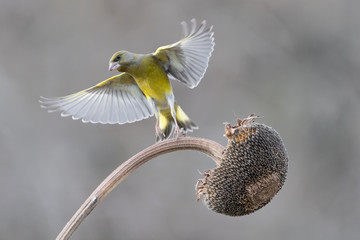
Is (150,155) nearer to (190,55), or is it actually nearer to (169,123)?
(169,123)

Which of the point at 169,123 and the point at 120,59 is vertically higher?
the point at 120,59

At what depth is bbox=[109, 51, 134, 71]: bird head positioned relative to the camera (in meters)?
3.30

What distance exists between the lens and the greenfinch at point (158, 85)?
3.29 m

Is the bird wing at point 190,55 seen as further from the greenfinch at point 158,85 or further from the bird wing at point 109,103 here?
the bird wing at point 109,103

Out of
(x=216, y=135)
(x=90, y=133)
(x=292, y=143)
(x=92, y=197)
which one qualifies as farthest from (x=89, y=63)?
(x=92, y=197)

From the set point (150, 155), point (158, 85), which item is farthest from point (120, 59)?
point (150, 155)

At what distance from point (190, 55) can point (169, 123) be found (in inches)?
16.0

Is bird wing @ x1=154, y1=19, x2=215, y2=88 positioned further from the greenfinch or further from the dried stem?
the dried stem

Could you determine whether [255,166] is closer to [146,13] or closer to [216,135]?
[216,135]

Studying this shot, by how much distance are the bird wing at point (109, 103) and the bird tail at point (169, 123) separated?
0.13 m

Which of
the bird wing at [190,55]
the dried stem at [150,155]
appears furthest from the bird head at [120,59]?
the dried stem at [150,155]

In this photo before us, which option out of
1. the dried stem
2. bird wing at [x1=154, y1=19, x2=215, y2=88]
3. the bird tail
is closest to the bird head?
bird wing at [x1=154, y1=19, x2=215, y2=88]

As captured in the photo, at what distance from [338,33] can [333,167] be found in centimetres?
157

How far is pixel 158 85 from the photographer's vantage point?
336 centimetres
